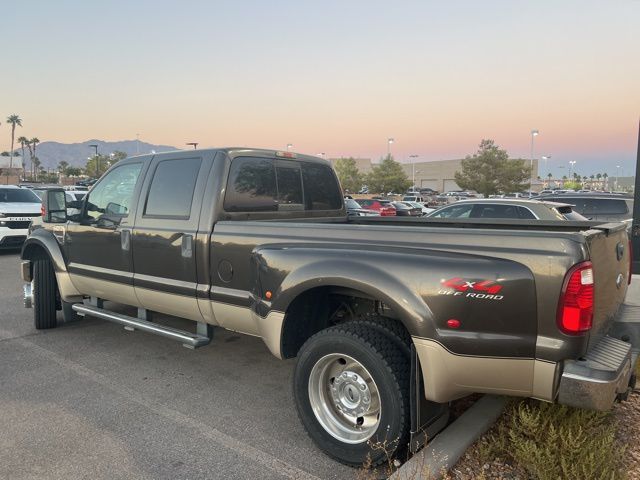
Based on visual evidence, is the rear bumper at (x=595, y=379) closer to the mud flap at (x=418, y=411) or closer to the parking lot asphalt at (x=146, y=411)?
the mud flap at (x=418, y=411)

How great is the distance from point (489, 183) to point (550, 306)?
53.9m

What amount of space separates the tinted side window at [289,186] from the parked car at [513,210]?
4646 mm

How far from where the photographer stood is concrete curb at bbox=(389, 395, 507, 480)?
2.70 m

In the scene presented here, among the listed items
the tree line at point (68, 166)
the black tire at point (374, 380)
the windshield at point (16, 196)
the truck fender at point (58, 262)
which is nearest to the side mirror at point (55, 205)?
the truck fender at point (58, 262)

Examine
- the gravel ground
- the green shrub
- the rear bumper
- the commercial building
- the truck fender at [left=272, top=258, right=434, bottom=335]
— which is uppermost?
the commercial building

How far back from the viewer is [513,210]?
971cm

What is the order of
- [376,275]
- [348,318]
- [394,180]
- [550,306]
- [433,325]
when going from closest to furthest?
[550,306], [433,325], [376,275], [348,318], [394,180]

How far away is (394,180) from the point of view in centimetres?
5978

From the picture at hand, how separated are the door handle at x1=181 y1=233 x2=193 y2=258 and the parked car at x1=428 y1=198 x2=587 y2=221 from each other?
228 inches

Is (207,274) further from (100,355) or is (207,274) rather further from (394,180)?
(394,180)

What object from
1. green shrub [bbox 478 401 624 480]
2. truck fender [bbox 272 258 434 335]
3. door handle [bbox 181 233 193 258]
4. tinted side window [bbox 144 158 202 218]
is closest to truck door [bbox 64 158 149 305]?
tinted side window [bbox 144 158 202 218]

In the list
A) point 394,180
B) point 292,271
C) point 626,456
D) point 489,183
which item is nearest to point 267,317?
point 292,271

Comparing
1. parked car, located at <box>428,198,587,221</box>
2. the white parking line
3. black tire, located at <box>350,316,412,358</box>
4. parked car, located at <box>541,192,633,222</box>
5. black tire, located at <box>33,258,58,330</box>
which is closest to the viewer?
black tire, located at <box>350,316,412,358</box>

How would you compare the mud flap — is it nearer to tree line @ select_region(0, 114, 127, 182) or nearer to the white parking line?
the white parking line
